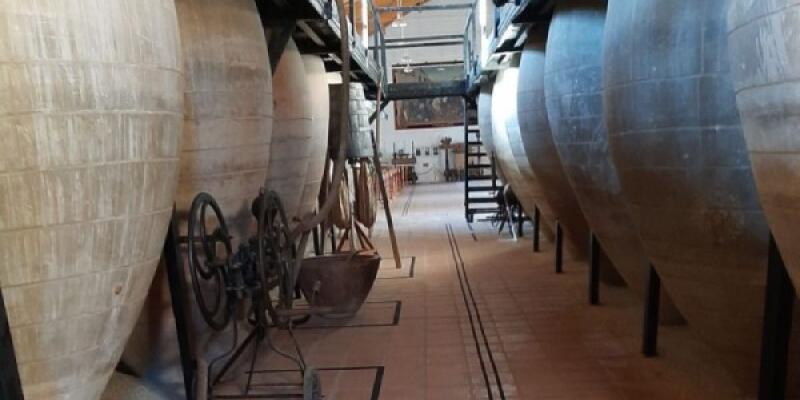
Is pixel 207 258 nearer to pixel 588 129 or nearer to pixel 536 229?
pixel 588 129

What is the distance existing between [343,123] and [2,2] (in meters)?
1.93

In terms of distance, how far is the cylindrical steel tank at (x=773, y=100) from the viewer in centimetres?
141

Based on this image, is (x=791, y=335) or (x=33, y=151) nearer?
(x=33, y=151)

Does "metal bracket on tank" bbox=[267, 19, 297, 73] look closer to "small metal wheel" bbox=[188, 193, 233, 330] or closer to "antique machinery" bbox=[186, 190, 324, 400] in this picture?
"antique machinery" bbox=[186, 190, 324, 400]

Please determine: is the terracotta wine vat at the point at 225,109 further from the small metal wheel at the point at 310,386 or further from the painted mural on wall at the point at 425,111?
the painted mural on wall at the point at 425,111

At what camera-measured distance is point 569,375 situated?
109 inches

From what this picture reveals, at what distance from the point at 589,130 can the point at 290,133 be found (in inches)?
68.0

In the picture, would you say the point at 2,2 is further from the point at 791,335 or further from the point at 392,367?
the point at 791,335

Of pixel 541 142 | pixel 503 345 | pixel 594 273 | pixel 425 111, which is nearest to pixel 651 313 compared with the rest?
pixel 503 345

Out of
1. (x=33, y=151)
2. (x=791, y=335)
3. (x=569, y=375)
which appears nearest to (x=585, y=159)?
(x=569, y=375)

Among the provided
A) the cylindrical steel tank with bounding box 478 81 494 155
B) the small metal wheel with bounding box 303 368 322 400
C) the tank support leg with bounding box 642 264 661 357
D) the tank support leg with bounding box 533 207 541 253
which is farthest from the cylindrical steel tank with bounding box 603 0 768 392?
the cylindrical steel tank with bounding box 478 81 494 155

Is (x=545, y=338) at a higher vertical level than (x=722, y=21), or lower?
lower

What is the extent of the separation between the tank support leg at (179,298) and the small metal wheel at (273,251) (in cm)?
31

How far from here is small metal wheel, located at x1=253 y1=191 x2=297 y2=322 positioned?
260 cm
